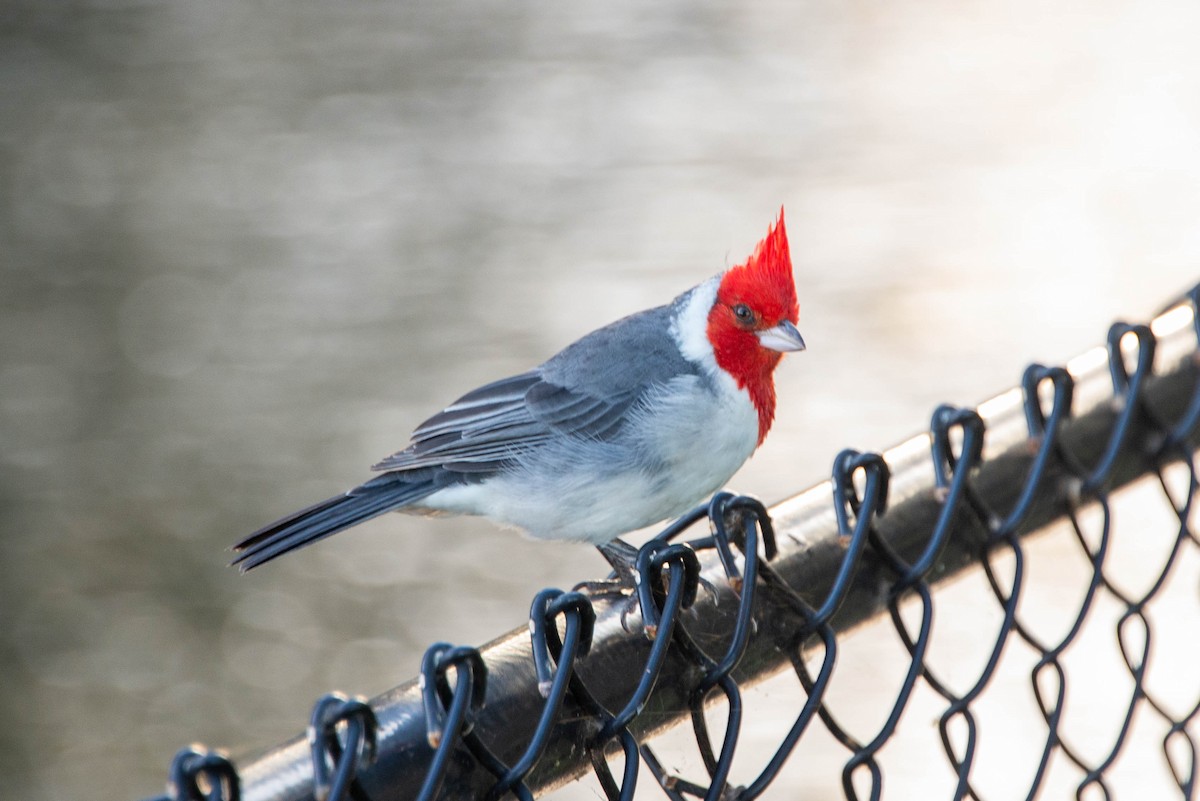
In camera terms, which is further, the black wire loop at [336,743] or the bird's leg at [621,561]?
the bird's leg at [621,561]

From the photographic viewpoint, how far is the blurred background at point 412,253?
19.2ft

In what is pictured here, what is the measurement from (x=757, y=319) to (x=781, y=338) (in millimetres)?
74

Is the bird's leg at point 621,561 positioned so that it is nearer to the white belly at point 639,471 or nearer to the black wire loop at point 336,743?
the white belly at point 639,471

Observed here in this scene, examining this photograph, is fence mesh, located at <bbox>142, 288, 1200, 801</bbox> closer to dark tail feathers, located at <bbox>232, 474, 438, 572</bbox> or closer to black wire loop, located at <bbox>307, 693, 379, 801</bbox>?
black wire loop, located at <bbox>307, 693, 379, 801</bbox>

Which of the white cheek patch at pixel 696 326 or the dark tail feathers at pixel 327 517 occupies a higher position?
the white cheek patch at pixel 696 326

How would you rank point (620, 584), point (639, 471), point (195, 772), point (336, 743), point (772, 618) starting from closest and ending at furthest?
point (195, 772) < point (336, 743) < point (772, 618) < point (620, 584) < point (639, 471)

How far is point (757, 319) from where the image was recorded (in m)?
3.20

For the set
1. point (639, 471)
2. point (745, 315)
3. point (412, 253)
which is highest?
point (412, 253)

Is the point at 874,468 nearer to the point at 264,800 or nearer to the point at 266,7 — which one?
the point at 264,800

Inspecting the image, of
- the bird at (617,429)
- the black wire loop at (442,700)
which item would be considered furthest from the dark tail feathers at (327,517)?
the black wire loop at (442,700)

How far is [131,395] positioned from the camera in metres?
7.18

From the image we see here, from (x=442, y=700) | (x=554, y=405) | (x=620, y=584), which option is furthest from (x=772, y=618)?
(x=554, y=405)

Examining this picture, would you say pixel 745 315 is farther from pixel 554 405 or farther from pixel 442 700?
pixel 442 700

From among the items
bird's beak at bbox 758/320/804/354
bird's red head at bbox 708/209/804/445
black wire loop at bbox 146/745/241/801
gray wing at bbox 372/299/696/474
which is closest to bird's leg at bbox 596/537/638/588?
gray wing at bbox 372/299/696/474
